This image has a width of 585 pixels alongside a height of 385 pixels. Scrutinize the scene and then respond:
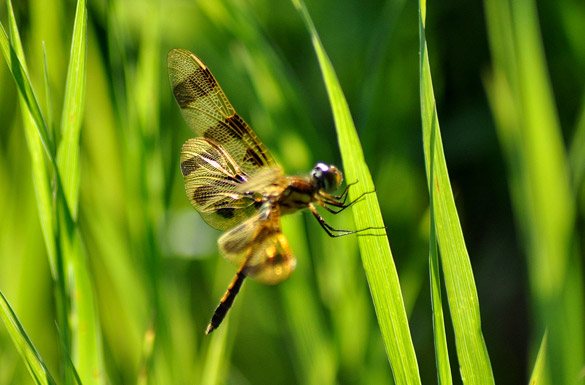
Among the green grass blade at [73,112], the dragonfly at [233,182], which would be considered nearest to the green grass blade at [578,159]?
the dragonfly at [233,182]

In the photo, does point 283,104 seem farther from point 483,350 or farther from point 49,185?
point 483,350

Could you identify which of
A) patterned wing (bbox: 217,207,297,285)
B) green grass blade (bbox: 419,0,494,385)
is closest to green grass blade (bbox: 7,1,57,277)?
patterned wing (bbox: 217,207,297,285)

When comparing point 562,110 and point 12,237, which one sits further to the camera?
point 562,110

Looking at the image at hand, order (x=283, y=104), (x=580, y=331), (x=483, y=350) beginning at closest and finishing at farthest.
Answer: (x=483, y=350), (x=580, y=331), (x=283, y=104)

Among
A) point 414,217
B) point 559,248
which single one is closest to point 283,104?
point 414,217

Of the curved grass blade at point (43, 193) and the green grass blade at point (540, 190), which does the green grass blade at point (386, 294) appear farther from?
the curved grass blade at point (43, 193)

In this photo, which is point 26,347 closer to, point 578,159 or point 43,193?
point 43,193

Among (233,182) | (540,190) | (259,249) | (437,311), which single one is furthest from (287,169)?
(437,311)

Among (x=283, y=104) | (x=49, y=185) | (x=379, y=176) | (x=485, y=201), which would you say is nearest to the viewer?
(x=49, y=185)
